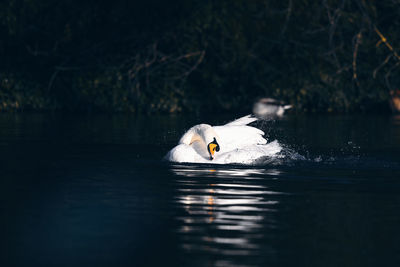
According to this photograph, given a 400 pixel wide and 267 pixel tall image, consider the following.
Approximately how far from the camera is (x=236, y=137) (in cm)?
1670

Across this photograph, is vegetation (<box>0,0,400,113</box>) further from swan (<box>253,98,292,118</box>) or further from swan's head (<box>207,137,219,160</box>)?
swan's head (<box>207,137,219,160</box>)

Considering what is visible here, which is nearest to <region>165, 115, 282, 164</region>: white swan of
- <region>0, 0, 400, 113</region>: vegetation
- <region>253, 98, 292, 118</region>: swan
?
<region>253, 98, 292, 118</region>: swan

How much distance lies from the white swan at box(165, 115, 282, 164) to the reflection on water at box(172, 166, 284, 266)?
91 centimetres

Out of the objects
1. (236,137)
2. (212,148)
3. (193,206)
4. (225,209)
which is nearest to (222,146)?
(236,137)

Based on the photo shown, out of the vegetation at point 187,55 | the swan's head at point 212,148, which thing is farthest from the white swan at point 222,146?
the vegetation at point 187,55

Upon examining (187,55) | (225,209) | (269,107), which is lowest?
(225,209)

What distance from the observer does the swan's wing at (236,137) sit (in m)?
16.5

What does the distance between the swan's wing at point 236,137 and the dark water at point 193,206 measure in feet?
2.09

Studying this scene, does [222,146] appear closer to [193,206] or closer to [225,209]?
[193,206]

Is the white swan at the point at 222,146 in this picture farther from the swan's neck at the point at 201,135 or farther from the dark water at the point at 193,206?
the dark water at the point at 193,206

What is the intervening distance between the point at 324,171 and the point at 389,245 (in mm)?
6242

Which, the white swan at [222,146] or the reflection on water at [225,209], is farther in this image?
the white swan at [222,146]

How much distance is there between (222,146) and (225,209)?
6446mm

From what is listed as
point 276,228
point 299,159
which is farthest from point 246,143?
point 276,228
